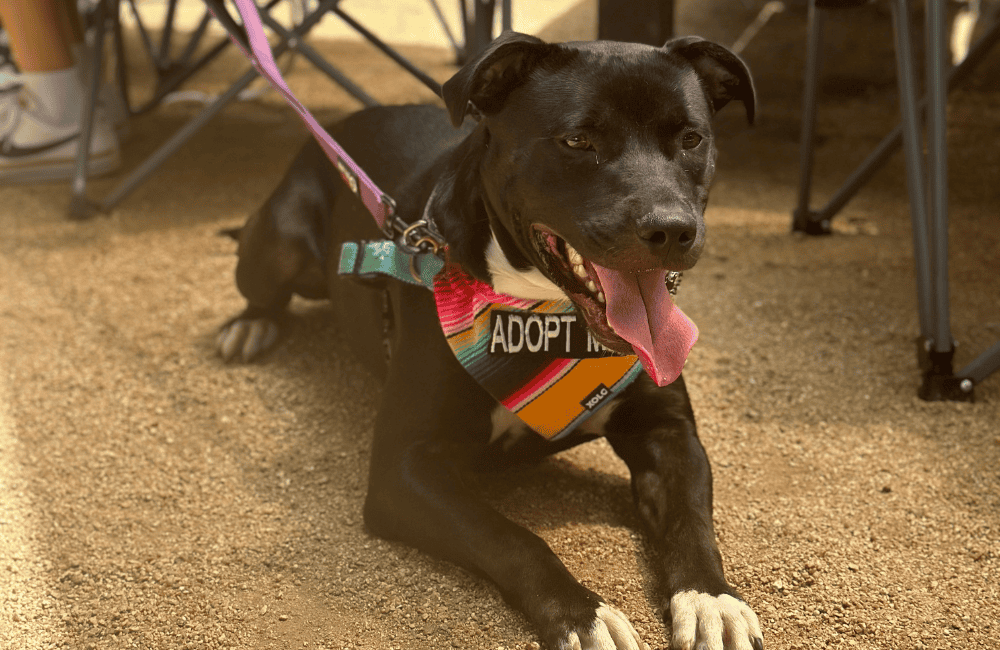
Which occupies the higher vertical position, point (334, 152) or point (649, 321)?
point (334, 152)

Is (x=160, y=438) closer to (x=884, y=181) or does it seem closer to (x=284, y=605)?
(x=284, y=605)

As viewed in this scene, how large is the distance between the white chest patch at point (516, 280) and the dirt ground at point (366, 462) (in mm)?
507

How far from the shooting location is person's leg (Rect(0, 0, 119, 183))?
13.3ft

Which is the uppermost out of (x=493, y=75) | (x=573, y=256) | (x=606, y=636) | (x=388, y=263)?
(x=493, y=75)

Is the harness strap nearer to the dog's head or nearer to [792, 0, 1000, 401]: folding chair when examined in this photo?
the dog's head

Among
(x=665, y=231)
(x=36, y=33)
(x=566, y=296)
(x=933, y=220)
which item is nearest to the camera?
(x=665, y=231)

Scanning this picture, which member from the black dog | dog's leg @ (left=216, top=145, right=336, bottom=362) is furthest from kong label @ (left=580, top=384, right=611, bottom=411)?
dog's leg @ (left=216, top=145, right=336, bottom=362)

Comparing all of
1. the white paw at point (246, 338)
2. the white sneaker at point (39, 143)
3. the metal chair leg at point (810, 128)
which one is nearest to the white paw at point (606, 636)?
the white paw at point (246, 338)

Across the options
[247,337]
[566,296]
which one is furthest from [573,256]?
[247,337]

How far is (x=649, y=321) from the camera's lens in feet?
5.73

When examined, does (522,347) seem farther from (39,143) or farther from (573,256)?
(39,143)

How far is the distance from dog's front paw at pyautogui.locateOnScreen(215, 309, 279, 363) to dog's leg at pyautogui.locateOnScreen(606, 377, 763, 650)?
4.19 ft

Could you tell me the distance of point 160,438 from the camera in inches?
97.5

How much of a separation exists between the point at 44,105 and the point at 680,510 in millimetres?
3593
